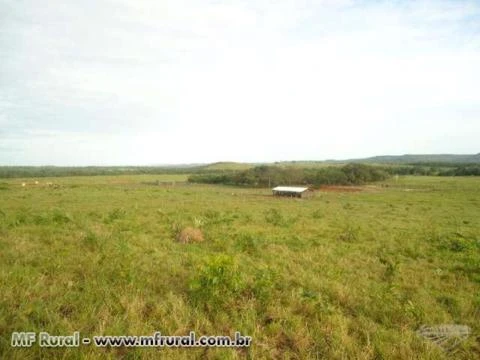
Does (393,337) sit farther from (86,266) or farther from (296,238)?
(296,238)

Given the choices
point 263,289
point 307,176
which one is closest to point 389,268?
point 263,289

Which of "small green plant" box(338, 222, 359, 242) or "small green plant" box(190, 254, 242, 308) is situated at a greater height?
"small green plant" box(190, 254, 242, 308)

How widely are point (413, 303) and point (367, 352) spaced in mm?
2178

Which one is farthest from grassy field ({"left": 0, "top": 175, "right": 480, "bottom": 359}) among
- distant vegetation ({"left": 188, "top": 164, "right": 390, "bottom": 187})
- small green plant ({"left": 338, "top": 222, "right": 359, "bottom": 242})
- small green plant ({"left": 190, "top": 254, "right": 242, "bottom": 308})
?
distant vegetation ({"left": 188, "top": 164, "right": 390, "bottom": 187})

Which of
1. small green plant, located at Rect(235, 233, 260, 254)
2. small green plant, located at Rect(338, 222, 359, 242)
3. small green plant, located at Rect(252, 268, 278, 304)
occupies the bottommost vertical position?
small green plant, located at Rect(338, 222, 359, 242)

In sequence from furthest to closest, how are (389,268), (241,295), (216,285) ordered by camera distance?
(389,268) → (241,295) → (216,285)

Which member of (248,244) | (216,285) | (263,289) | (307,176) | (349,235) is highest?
(216,285)

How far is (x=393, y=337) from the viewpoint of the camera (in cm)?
455

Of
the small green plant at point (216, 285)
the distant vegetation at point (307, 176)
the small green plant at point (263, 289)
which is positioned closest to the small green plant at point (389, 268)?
the small green plant at point (263, 289)

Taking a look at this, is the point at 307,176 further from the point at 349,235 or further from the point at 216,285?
the point at 216,285

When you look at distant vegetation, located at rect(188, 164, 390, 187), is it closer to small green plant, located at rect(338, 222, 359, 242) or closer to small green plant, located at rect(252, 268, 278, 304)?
small green plant, located at rect(338, 222, 359, 242)

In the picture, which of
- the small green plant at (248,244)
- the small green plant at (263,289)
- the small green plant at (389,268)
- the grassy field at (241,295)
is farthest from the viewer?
the small green plant at (248,244)

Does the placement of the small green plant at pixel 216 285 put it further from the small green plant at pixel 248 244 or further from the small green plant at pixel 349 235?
the small green plant at pixel 349 235

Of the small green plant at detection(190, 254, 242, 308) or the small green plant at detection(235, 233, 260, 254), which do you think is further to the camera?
the small green plant at detection(235, 233, 260, 254)
